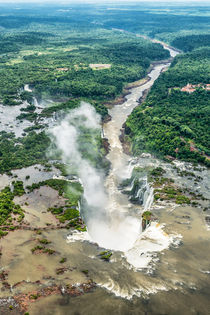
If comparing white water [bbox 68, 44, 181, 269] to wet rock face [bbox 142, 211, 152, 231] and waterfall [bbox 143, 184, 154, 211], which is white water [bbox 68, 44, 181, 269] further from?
wet rock face [bbox 142, 211, 152, 231]

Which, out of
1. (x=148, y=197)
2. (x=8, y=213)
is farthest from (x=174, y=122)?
(x=8, y=213)

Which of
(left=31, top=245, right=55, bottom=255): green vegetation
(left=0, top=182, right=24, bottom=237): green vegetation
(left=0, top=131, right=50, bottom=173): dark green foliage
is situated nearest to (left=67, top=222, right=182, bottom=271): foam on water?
(left=31, top=245, right=55, bottom=255): green vegetation

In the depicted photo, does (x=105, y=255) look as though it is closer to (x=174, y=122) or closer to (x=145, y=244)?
(x=145, y=244)

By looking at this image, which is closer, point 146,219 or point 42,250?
point 42,250

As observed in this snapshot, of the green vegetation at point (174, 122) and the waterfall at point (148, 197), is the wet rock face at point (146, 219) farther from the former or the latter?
the green vegetation at point (174, 122)

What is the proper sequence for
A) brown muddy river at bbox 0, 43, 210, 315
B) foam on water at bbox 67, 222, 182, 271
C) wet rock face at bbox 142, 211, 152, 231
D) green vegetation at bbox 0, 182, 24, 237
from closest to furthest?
brown muddy river at bbox 0, 43, 210, 315, foam on water at bbox 67, 222, 182, 271, green vegetation at bbox 0, 182, 24, 237, wet rock face at bbox 142, 211, 152, 231

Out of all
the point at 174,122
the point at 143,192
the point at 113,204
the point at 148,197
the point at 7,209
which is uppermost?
the point at 174,122

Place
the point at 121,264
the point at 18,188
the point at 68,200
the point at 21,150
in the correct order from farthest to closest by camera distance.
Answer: the point at 21,150
the point at 18,188
the point at 68,200
the point at 121,264

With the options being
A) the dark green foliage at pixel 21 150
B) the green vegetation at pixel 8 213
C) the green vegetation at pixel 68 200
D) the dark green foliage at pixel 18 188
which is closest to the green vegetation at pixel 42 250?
the green vegetation at pixel 8 213
